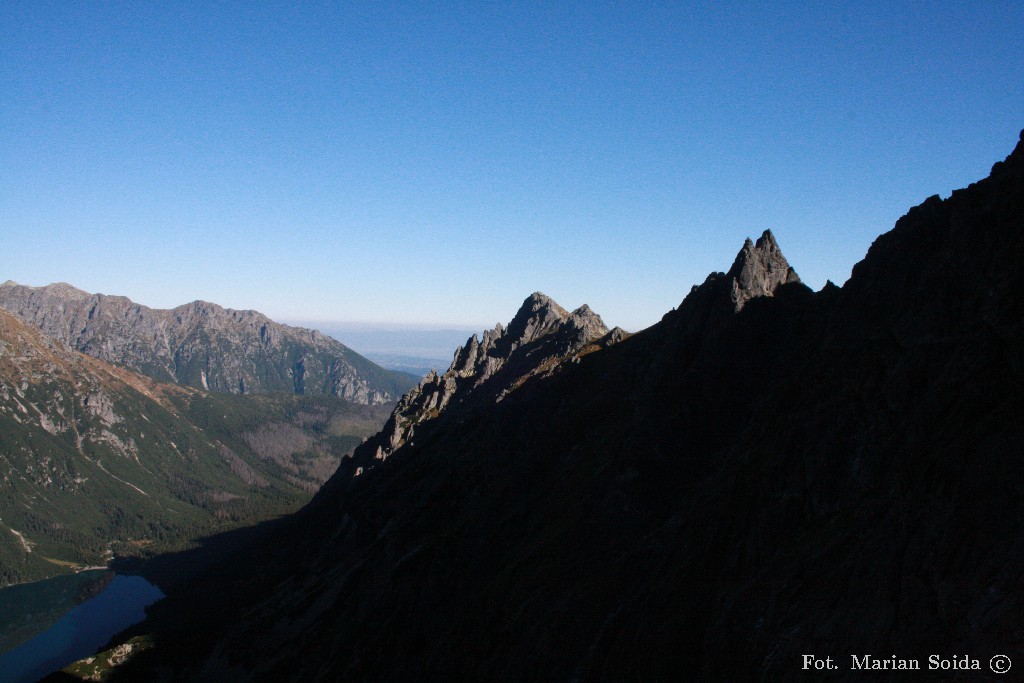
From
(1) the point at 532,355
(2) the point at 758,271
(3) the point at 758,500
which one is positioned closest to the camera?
(3) the point at 758,500

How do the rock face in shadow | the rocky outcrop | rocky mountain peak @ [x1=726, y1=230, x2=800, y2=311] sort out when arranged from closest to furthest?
1. the rock face in shadow
2. rocky mountain peak @ [x1=726, y1=230, x2=800, y2=311]
3. the rocky outcrop

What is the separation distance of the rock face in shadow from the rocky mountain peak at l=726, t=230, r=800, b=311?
359mm

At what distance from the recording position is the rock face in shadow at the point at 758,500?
3669 centimetres

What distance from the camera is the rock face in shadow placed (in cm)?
3669

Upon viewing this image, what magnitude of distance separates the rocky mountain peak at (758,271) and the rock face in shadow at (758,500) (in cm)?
36

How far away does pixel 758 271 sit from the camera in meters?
84.8

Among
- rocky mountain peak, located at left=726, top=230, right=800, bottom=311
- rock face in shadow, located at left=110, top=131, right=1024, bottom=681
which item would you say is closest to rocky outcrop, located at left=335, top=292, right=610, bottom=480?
rock face in shadow, located at left=110, top=131, right=1024, bottom=681

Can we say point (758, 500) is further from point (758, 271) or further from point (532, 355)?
point (532, 355)

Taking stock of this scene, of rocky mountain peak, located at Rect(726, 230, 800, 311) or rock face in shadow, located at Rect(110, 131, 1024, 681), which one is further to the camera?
rocky mountain peak, located at Rect(726, 230, 800, 311)

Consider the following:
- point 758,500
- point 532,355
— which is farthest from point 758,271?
point 532,355

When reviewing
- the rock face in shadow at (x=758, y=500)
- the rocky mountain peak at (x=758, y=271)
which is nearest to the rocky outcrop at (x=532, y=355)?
the rock face in shadow at (x=758, y=500)

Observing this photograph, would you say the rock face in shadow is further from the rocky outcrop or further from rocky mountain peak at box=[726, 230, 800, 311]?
the rocky outcrop

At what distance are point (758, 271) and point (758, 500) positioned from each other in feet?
129

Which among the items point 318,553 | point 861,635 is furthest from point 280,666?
point 861,635
